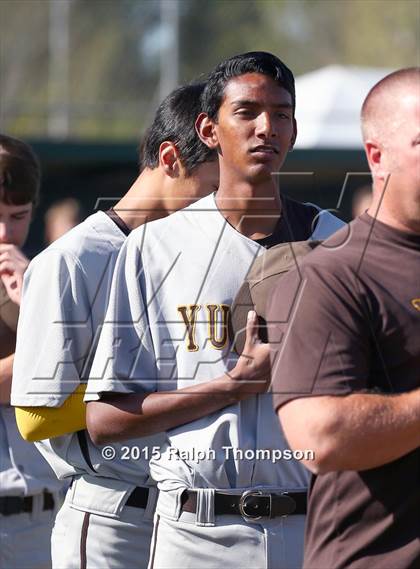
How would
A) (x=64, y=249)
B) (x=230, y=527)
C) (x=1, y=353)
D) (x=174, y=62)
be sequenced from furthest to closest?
(x=174, y=62) → (x=1, y=353) → (x=64, y=249) → (x=230, y=527)

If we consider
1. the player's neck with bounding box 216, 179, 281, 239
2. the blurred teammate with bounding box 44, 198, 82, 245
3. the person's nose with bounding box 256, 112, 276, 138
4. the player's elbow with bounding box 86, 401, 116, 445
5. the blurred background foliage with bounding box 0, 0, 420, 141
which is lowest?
the blurred background foliage with bounding box 0, 0, 420, 141

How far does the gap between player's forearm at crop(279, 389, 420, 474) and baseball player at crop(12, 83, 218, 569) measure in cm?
124

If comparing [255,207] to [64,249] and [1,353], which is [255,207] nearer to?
[64,249]

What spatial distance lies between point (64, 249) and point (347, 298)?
4.69ft

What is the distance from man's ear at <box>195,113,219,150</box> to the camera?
369cm

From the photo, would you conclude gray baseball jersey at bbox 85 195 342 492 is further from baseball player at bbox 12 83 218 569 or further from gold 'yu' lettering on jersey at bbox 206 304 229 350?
baseball player at bbox 12 83 218 569

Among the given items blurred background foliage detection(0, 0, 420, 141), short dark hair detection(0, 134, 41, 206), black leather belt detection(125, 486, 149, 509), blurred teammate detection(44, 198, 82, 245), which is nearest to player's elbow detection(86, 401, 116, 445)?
black leather belt detection(125, 486, 149, 509)

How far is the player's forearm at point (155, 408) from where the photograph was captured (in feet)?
11.0

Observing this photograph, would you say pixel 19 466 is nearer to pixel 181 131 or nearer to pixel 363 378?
pixel 181 131

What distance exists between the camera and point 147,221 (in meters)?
3.98

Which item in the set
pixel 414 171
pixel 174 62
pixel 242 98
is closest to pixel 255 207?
pixel 242 98

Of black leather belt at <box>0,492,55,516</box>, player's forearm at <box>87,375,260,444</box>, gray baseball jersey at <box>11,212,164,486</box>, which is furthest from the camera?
black leather belt at <box>0,492,55,516</box>

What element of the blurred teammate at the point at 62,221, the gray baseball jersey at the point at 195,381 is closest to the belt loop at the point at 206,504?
the gray baseball jersey at the point at 195,381

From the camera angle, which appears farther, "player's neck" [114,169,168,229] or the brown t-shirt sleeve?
"player's neck" [114,169,168,229]
